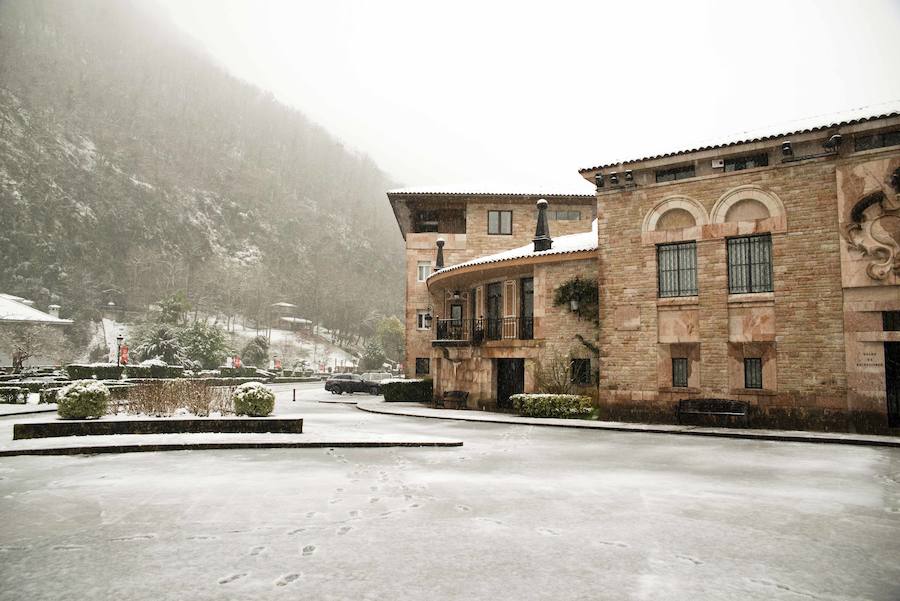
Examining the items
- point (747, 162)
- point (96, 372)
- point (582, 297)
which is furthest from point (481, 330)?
point (96, 372)

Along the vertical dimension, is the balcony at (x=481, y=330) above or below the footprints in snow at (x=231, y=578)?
above

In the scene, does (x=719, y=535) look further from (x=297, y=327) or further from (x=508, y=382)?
(x=297, y=327)

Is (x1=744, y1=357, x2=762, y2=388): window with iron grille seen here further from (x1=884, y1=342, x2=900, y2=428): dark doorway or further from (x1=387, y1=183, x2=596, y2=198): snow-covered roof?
(x1=387, y1=183, x2=596, y2=198): snow-covered roof

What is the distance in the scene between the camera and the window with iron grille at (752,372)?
19344 millimetres

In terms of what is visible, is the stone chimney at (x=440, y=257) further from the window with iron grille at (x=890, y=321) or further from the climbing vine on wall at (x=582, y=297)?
the window with iron grille at (x=890, y=321)

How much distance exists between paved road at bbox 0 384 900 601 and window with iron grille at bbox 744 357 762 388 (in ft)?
22.9

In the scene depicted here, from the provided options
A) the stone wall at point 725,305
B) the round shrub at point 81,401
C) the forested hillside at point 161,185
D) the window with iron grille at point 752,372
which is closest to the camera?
the round shrub at point 81,401

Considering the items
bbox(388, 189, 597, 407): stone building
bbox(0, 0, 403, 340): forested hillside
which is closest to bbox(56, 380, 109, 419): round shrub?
bbox(388, 189, 597, 407): stone building

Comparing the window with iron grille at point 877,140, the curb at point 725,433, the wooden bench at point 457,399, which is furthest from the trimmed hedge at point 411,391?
the window with iron grille at point 877,140

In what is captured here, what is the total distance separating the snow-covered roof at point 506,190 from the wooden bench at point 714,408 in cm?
1753

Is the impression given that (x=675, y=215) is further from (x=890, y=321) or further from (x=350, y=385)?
(x=350, y=385)

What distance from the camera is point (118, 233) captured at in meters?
110

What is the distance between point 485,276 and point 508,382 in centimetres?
468

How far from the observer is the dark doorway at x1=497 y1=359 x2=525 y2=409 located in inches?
1052
